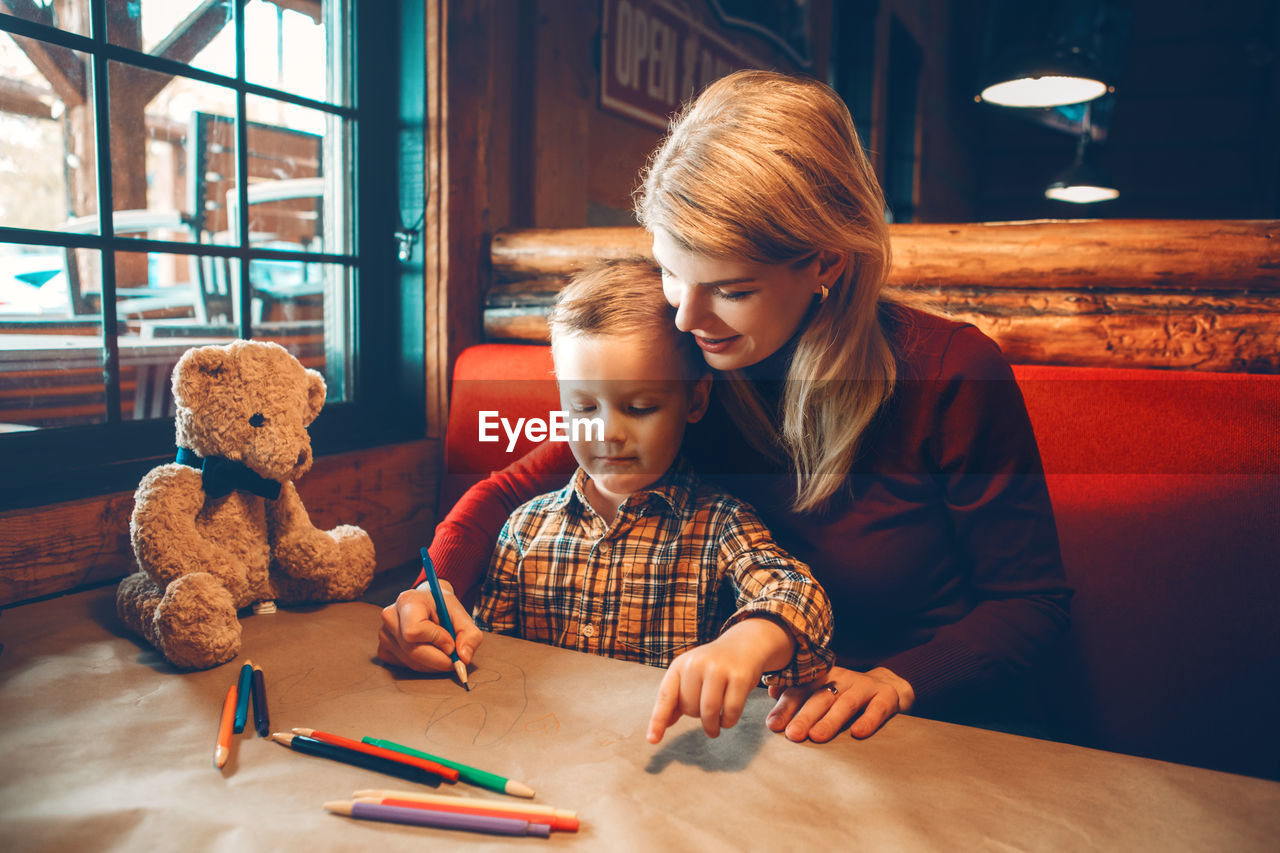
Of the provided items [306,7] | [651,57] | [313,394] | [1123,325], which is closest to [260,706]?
[313,394]

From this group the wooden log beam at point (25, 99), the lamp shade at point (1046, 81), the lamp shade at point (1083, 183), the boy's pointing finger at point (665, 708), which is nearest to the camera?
the boy's pointing finger at point (665, 708)

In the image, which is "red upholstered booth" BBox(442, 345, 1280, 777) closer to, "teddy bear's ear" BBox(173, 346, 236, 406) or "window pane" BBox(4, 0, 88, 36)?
"teddy bear's ear" BBox(173, 346, 236, 406)

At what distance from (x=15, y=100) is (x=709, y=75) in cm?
242

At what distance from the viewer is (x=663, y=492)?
1.14 meters

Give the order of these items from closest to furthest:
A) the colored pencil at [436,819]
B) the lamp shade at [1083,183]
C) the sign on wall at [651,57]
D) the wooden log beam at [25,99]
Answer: the colored pencil at [436,819] < the wooden log beam at [25,99] < the sign on wall at [651,57] < the lamp shade at [1083,183]

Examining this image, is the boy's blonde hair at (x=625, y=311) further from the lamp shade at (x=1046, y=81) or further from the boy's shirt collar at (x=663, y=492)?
the lamp shade at (x=1046, y=81)

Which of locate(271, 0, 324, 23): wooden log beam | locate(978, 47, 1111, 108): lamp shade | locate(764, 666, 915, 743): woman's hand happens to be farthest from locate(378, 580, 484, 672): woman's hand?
locate(978, 47, 1111, 108): lamp shade

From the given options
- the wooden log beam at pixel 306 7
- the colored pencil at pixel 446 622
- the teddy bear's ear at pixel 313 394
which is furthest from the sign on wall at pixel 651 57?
the colored pencil at pixel 446 622

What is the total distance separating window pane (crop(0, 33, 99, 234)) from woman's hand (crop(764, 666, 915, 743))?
135 centimetres

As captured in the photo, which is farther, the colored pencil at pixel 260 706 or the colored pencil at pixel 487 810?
the colored pencil at pixel 260 706

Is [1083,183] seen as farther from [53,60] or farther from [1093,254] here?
[53,60]

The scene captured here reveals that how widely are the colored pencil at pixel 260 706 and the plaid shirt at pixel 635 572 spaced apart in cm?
38

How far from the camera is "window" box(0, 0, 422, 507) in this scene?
128 centimetres

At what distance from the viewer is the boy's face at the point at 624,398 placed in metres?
1.03
